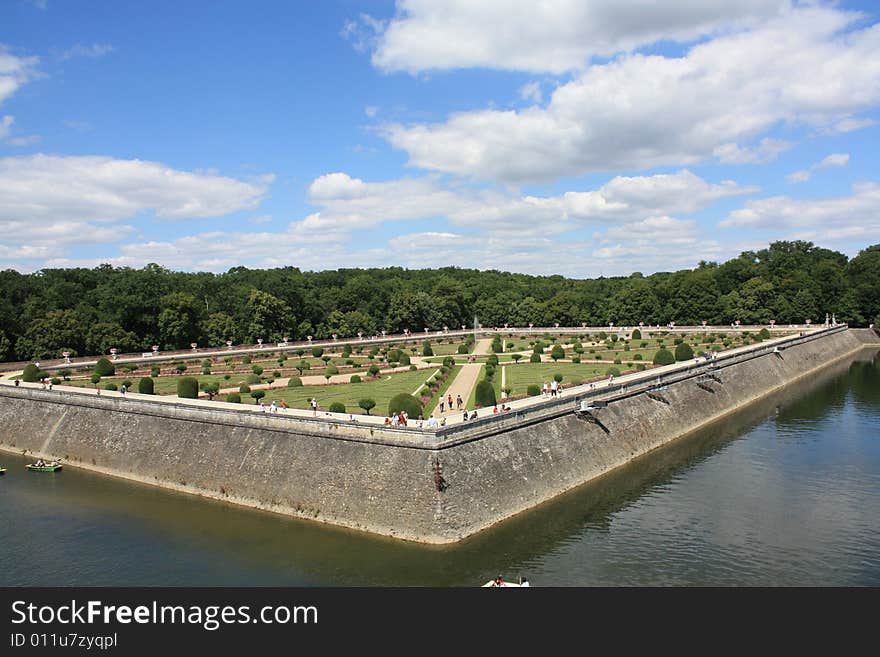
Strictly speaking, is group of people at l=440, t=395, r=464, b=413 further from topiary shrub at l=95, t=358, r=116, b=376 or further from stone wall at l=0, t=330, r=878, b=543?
topiary shrub at l=95, t=358, r=116, b=376

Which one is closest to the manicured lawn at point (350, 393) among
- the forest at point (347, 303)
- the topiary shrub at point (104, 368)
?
the topiary shrub at point (104, 368)

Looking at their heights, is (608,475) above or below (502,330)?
below

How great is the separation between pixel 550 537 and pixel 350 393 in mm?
28628

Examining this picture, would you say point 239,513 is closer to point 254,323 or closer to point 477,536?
point 477,536

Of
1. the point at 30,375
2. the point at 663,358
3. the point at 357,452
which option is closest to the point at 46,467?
the point at 30,375

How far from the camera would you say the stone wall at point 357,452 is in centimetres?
2891

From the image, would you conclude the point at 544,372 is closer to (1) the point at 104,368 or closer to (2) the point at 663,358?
(2) the point at 663,358

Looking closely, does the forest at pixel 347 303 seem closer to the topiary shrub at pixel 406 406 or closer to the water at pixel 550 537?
the water at pixel 550 537

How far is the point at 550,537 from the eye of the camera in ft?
92.9

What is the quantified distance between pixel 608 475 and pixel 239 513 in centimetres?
2015

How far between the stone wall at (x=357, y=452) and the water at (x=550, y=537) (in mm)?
1020

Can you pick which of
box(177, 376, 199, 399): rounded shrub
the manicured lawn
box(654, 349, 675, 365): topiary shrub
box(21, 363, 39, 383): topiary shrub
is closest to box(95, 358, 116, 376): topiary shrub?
box(21, 363, 39, 383): topiary shrub
